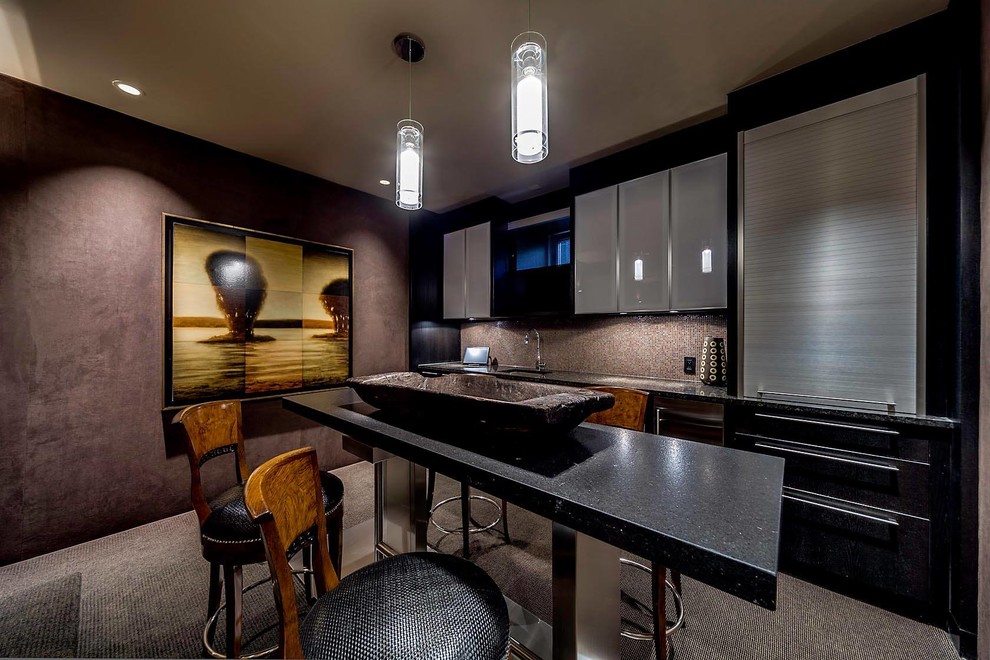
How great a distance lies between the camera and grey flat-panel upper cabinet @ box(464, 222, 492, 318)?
3.81 metres

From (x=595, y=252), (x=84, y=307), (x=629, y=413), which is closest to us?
(x=629, y=413)

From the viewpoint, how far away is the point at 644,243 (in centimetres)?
276

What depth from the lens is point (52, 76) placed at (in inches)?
78.2

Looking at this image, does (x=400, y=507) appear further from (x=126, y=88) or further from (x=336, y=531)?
(x=126, y=88)

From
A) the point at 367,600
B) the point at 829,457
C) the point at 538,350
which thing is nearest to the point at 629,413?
the point at 829,457

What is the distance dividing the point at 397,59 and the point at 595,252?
1.95 m

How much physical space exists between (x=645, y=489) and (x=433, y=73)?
222 centimetres

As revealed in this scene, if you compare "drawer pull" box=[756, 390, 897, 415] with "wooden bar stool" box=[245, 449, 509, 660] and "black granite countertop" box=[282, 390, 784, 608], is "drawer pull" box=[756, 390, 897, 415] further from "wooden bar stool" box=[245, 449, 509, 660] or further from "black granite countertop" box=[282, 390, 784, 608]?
"wooden bar stool" box=[245, 449, 509, 660]

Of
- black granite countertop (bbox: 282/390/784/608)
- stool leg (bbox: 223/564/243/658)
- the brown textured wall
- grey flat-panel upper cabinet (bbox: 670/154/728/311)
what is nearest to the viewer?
black granite countertop (bbox: 282/390/784/608)

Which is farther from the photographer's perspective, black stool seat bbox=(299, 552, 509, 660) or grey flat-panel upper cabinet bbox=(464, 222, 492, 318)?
grey flat-panel upper cabinet bbox=(464, 222, 492, 318)

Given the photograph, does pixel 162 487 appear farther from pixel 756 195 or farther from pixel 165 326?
pixel 756 195

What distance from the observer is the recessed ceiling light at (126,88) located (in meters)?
2.04

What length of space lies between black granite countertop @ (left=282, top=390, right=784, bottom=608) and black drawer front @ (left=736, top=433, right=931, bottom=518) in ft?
4.18

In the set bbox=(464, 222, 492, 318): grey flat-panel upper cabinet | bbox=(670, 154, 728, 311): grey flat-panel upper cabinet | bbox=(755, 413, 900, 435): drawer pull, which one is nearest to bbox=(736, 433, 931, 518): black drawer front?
bbox=(755, 413, 900, 435): drawer pull
